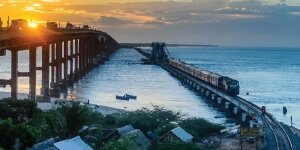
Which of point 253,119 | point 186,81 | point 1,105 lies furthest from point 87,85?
point 1,105

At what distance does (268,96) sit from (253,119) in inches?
Answer: 1853

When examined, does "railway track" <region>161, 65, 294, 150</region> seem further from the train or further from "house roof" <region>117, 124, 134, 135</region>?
the train

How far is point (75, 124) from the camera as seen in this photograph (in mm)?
41906

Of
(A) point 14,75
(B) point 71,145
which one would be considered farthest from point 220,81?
(B) point 71,145

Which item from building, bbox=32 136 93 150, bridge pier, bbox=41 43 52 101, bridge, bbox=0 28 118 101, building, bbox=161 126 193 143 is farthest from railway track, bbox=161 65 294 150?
bridge pier, bbox=41 43 52 101

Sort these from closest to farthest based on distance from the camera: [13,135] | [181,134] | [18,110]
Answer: [13,135]
[181,134]
[18,110]

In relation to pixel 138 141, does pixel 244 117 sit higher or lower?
lower

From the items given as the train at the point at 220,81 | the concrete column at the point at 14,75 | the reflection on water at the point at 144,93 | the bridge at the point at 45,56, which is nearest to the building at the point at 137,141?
the bridge at the point at 45,56

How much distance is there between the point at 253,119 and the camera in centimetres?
5994

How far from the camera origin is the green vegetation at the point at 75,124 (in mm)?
34656

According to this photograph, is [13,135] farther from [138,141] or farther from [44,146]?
[138,141]

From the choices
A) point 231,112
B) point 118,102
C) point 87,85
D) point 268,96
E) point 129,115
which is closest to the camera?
point 129,115

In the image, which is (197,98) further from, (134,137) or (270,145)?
(134,137)

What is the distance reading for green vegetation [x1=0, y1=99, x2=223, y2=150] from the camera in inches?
1364
